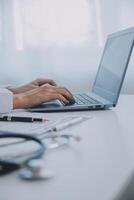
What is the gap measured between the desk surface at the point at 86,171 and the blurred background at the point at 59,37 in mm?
1143

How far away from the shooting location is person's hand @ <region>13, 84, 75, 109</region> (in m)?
1.04

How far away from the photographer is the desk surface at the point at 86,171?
14.7 inches

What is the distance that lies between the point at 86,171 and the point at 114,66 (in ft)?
2.65

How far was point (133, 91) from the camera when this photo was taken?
1782mm

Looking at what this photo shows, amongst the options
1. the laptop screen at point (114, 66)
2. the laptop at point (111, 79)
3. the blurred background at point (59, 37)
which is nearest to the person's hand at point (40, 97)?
the laptop at point (111, 79)

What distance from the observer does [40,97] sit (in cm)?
105

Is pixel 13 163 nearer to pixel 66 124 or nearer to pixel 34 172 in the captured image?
pixel 34 172

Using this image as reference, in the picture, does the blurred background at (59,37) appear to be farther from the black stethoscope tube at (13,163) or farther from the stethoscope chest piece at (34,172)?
the stethoscope chest piece at (34,172)

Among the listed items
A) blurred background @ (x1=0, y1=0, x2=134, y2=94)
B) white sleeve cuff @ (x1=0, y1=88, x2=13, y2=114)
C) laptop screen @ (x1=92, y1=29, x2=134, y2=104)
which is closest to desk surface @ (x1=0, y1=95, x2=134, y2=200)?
white sleeve cuff @ (x1=0, y1=88, x2=13, y2=114)

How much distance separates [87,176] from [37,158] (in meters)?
0.07

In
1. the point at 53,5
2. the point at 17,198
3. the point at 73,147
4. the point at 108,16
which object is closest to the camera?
the point at 17,198

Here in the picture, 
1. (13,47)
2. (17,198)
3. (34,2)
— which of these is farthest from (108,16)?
(17,198)

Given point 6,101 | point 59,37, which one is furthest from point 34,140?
point 59,37

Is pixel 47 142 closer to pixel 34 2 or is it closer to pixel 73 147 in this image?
pixel 73 147
